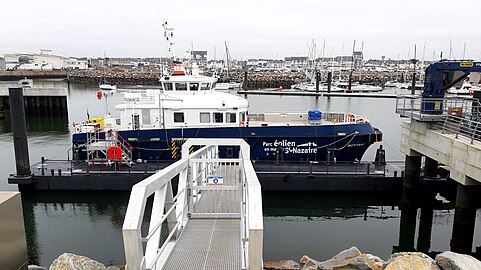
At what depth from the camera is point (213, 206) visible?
7.34 m

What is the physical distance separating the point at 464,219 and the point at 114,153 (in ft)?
41.0

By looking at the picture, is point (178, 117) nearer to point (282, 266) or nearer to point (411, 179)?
point (411, 179)

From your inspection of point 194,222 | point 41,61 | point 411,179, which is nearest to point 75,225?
point 194,222

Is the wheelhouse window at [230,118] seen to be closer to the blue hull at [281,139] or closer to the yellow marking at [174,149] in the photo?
the blue hull at [281,139]

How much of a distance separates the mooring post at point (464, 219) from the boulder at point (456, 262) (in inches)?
126

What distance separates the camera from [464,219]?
10.4m

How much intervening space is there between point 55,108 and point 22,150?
3019cm

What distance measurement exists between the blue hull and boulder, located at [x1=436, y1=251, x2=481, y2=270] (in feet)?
29.9

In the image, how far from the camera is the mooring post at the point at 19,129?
1424cm

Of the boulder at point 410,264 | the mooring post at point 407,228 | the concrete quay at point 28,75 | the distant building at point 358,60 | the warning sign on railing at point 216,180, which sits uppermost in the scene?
the distant building at point 358,60

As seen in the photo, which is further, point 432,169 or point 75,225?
point 432,169

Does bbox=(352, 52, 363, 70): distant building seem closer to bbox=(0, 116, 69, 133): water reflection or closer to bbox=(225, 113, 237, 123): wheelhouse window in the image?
bbox=(0, 116, 69, 133): water reflection

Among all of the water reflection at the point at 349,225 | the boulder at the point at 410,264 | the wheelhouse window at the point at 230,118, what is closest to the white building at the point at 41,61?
the wheelhouse window at the point at 230,118

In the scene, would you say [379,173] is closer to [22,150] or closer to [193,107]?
[193,107]
